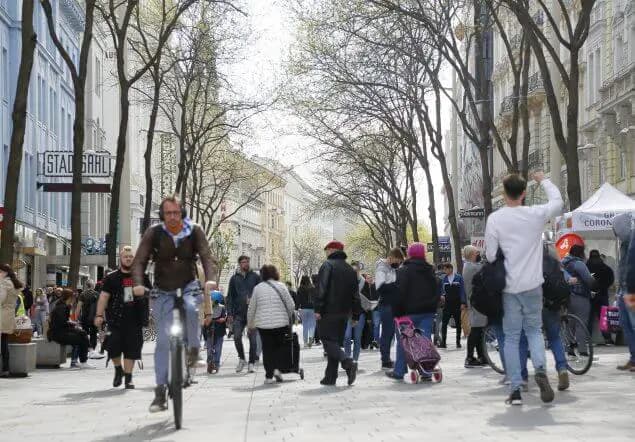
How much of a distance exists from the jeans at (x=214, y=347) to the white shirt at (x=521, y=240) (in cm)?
998

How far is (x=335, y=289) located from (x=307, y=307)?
16.8m

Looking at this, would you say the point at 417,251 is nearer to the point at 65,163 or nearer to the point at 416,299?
the point at 416,299

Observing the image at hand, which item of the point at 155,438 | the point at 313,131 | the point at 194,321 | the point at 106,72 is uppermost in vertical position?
the point at 106,72

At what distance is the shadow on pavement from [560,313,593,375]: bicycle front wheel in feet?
19.7

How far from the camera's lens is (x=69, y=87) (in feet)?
195

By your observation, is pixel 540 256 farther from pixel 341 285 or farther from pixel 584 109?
pixel 584 109

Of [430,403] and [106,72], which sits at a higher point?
[106,72]

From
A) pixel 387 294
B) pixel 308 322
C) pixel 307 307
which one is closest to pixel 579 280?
pixel 387 294

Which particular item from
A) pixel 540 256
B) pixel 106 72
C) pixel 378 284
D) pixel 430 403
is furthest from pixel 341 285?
pixel 106 72

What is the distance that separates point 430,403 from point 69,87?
47534 mm

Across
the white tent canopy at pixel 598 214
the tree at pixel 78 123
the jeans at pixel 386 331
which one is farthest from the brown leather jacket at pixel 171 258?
the tree at pixel 78 123

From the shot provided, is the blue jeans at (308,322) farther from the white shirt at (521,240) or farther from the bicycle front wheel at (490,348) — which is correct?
the white shirt at (521,240)

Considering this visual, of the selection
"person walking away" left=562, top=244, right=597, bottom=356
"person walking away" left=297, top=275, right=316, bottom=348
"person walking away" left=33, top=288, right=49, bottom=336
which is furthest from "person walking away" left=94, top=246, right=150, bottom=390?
"person walking away" left=33, top=288, right=49, bottom=336

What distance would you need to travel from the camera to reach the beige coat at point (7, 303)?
20422 millimetres
